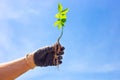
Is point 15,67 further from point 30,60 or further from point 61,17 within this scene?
point 61,17

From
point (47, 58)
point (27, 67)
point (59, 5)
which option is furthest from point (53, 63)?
point (59, 5)

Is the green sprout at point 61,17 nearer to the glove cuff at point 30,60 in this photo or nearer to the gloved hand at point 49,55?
the gloved hand at point 49,55

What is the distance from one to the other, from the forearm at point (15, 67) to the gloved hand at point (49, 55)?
0.22 meters

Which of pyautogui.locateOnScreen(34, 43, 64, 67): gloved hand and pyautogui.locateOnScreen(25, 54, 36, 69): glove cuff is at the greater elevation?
pyautogui.locateOnScreen(25, 54, 36, 69): glove cuff

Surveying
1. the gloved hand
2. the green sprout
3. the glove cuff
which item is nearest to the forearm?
the glove cuff

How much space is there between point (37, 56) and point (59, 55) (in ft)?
2.53

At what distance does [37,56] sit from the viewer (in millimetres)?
9555

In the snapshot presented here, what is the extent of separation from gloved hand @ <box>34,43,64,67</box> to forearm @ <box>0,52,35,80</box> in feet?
0.71

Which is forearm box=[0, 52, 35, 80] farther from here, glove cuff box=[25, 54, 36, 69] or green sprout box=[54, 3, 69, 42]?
green sprout box=[54, 3, 69, 42]

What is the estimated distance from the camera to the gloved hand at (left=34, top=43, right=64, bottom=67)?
8.94 m

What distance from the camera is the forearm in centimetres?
978

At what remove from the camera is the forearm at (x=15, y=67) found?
9781mm

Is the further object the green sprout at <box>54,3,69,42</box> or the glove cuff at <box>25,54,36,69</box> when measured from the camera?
the glove cuff at <box>25,54,36,69</box>

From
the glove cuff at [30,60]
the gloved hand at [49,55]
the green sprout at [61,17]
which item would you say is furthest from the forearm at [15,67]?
the green sprout at [61,17]
